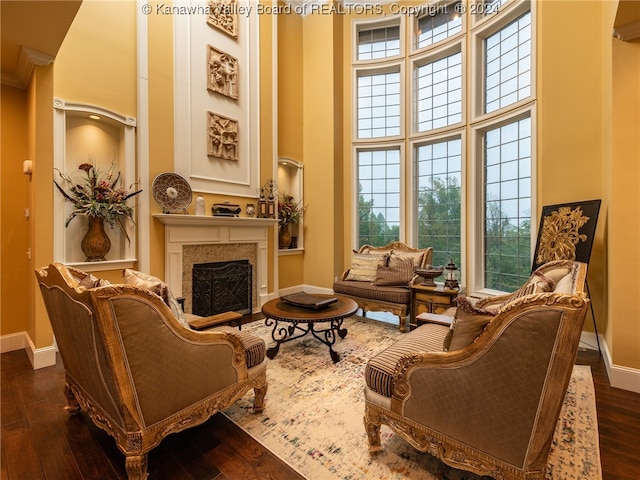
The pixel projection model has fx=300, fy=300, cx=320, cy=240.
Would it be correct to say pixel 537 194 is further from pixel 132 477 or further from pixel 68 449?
pixel 68 449

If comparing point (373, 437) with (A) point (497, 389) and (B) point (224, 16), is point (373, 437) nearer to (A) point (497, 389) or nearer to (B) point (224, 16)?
(A) point (497, 389)

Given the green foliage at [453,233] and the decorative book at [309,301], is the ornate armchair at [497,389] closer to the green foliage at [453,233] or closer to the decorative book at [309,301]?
the decorative book at [309,301]

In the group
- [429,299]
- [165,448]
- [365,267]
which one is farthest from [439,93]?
[165,448]

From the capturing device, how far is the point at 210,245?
4289 millimetres

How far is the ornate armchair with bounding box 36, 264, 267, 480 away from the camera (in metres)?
1.33

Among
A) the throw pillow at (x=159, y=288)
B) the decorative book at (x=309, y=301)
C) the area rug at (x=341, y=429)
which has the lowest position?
the area rug at (x=341, y=429)

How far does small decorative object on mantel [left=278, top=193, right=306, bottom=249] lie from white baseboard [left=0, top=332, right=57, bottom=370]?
3.44 meters

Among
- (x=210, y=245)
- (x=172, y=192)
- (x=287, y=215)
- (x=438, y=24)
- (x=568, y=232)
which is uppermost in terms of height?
(x=438, y=24)

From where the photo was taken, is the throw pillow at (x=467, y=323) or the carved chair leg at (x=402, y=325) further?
the carved chair leg at (x=402, y=325)

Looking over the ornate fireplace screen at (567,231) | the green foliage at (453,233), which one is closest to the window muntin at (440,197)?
the green foliage at (453,233)

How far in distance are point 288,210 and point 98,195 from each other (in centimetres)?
293

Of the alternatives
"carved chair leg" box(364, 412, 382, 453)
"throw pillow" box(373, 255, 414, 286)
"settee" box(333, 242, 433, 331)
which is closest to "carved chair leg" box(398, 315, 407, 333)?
"settee" box(333, 242, 433, 331)

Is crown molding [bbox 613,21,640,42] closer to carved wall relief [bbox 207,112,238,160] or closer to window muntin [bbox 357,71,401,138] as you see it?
window muntin [bbox 357,71,401,138]

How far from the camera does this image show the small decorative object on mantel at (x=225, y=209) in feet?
14.1
